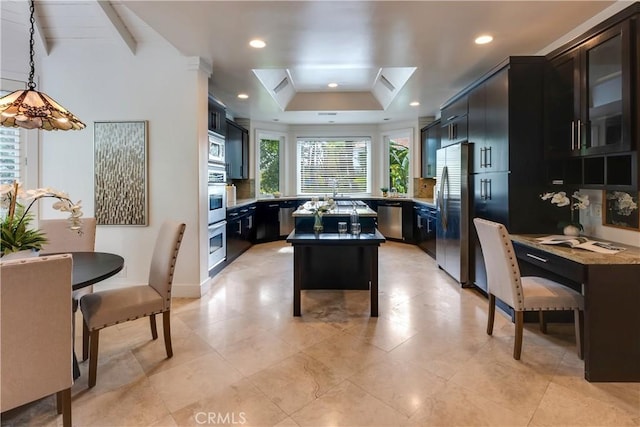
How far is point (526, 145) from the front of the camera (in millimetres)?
3018

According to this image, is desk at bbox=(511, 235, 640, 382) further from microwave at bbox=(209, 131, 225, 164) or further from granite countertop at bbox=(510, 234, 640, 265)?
microwave at bbox=(209, 131, 225, 164)

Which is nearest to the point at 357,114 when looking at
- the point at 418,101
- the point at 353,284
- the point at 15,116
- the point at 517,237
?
the point at 418,101

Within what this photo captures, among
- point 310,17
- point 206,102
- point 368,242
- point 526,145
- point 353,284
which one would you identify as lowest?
point 353,284

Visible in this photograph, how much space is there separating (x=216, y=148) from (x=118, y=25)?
1.61 metres

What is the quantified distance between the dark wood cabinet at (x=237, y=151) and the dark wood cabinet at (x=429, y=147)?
3561mm

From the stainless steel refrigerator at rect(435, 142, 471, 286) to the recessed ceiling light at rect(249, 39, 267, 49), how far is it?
245 cm

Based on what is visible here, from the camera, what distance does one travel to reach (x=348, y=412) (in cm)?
179

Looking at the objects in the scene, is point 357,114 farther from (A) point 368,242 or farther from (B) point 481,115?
(A) point 368,242

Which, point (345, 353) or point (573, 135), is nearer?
point (345, 353)

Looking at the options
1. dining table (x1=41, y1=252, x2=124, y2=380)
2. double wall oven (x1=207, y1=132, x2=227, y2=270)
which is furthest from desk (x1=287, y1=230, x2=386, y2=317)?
dining table (x1=41, y1=252, x2=124, y2=380)

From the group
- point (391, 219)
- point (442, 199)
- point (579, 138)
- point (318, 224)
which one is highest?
point (579, 138)

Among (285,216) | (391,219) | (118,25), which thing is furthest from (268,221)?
(118,25)

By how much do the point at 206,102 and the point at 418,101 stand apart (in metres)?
3.39

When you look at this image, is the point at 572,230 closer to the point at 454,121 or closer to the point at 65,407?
the point at 454,121
